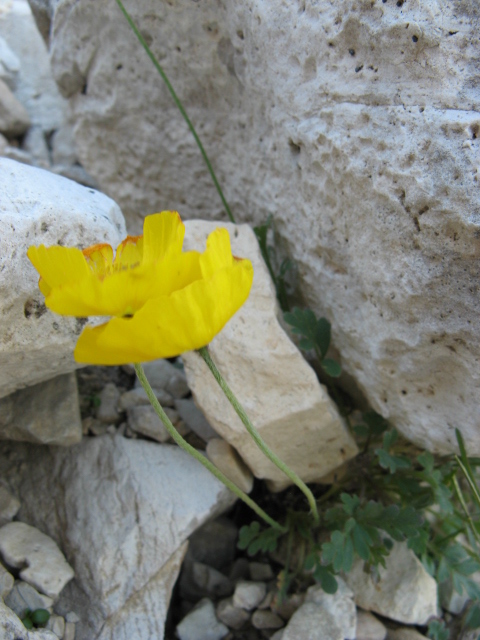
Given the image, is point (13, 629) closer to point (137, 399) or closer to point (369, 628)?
point (137, 399)

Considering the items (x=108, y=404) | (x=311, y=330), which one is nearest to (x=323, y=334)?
(x=311, y=330)

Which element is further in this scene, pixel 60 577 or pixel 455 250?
pixel 60 577

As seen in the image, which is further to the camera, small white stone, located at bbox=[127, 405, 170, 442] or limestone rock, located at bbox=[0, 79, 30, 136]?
limestone rock, located at bbox=[0, 79, 30, 136]

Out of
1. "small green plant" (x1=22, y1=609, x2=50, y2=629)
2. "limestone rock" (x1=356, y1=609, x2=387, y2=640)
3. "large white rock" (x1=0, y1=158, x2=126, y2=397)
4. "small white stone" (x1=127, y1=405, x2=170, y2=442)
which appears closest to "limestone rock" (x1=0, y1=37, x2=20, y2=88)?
"large white rock" (x1=0, y1=158, x2=126, y2=397)

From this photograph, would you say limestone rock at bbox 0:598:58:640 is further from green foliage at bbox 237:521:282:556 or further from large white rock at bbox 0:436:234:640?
green foliage at bbox 237:521:282:556

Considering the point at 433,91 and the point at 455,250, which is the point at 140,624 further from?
the point at 433,91

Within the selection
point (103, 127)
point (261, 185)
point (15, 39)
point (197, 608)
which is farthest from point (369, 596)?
point (15, 39)
